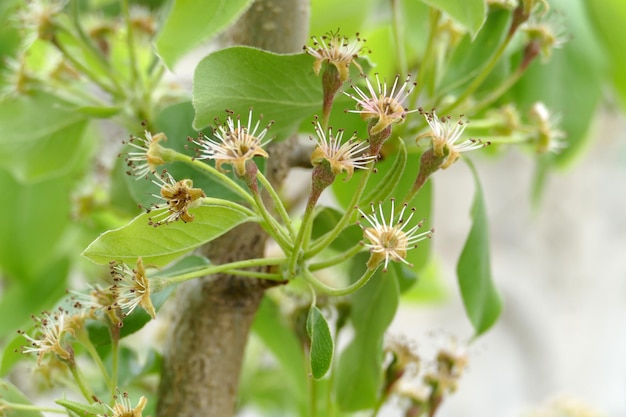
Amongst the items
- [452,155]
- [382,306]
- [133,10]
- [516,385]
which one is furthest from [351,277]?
[516,385]

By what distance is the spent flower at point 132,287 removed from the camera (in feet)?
1.17

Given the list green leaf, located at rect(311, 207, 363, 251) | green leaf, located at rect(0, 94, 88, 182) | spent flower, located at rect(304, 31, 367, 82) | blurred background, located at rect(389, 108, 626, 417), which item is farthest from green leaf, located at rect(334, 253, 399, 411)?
blurred background, located at rect(389, 108, 626, 417)

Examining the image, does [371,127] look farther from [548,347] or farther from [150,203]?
[548,347]

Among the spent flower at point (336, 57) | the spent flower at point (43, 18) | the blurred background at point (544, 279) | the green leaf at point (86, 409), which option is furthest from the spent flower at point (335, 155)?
the blurred background at point (544, 279)

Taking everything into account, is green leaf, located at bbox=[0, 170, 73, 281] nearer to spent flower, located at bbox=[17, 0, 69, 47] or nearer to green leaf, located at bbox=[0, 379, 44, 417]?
spent flower, located at bbox=[17, 0, 69, 47]

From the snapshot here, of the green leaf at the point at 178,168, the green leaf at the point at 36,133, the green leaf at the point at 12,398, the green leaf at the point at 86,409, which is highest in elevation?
the green leaf at the point at 36,133

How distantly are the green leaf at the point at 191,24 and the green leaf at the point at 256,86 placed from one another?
0.01 metres

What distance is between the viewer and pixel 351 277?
0.50m

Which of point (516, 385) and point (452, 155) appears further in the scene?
point (516, 385)

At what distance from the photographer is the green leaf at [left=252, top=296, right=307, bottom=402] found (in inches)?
25.1

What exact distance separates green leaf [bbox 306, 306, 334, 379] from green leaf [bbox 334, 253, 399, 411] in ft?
0.28

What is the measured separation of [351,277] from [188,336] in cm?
10

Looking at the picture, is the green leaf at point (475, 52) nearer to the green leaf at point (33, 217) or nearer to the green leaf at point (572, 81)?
the green leaf at point (572, 81)

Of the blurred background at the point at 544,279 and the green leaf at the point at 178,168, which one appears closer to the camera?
the green leaf at the point at 178,168
